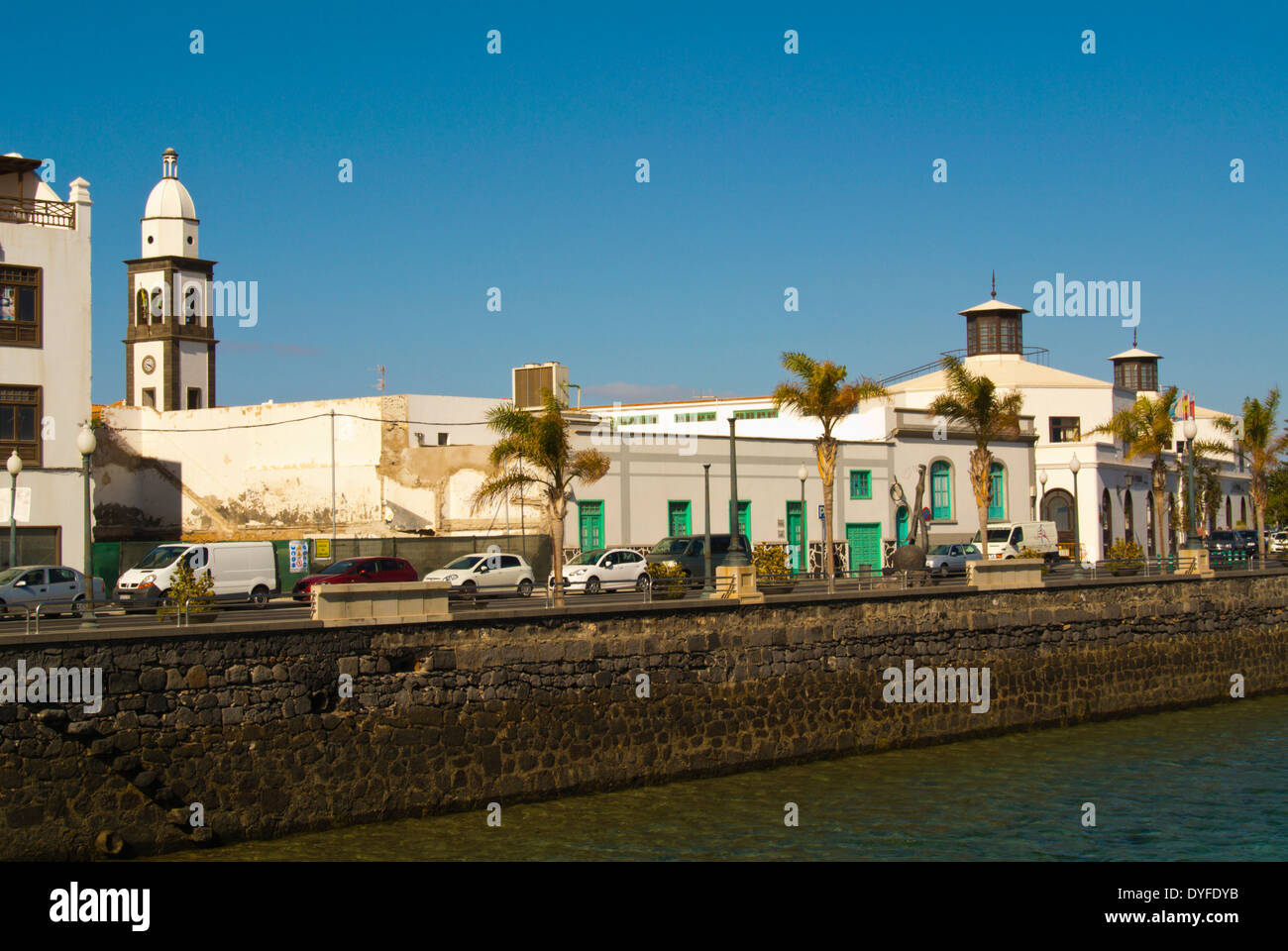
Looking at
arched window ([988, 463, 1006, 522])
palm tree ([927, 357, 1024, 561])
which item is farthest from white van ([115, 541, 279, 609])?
arched window ([988, 463, 1006, 522])

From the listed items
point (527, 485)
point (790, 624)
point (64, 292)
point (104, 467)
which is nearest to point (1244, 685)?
point (790, 624)

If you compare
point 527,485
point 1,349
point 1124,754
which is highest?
point 1,349

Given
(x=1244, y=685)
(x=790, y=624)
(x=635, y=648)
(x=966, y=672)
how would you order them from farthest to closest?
(x=1244, y=685)
(x=966, y=672)
(x=790, y=624)
(x=635, y=648)

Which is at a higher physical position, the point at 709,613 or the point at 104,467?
the point at 104,467

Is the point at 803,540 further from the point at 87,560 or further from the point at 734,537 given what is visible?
the point at 87,560

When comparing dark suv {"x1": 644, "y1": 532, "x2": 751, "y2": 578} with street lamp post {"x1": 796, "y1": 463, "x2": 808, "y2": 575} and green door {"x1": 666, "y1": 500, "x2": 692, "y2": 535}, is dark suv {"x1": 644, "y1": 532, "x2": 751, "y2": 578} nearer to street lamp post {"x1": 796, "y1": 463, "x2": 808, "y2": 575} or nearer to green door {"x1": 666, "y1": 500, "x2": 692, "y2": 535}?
street lamp post {"x1": 796, "y1": 463, "x2": 808, "y2": 575}

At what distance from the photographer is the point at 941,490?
52375mm

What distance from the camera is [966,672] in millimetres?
29875

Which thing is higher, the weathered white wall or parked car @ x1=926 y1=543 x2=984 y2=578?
the weathered white wall

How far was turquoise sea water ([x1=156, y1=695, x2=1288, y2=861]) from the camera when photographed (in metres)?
19.4

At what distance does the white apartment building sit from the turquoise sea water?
19.1 meters

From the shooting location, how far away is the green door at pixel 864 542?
4894cm
